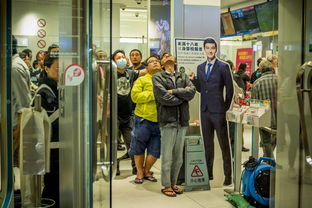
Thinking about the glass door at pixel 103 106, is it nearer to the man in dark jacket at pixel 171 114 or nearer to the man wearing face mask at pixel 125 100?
the man in dark jacket at pixel 171 114

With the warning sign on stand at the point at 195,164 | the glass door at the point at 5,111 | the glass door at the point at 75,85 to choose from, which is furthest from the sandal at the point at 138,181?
the glass door at the point at 5,111

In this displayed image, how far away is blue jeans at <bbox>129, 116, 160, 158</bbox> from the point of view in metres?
5.07

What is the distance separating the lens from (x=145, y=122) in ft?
16.6

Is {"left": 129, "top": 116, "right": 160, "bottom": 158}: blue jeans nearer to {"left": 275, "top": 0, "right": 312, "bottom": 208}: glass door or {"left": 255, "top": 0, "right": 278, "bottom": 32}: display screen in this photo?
{"left": 275, "top": 0, "right": 312, "bottom": 208}: glass door

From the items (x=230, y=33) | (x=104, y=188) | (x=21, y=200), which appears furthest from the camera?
(x=230, y=33)

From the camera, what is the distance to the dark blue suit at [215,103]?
477 cm

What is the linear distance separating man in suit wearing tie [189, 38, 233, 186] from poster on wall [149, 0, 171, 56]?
1.02 m

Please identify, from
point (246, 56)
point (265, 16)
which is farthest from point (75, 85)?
point (246, 56)

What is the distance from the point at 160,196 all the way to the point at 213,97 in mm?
1313

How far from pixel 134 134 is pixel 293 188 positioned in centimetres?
233

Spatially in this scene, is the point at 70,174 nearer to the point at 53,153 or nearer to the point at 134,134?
the point at 53,153

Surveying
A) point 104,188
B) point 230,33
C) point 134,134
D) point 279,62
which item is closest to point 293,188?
point 279,62

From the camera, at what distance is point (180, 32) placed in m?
5.11

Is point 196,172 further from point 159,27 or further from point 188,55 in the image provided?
point 159,27
